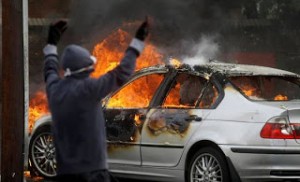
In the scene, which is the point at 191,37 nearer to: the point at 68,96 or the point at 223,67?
the point at 223,67

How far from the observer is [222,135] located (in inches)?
310

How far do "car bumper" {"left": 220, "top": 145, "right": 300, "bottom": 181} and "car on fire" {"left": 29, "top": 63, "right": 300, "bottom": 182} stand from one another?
1 cm

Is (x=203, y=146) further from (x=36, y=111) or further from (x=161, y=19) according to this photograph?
(x=161, y=19)

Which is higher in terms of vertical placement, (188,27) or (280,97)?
(188,27)

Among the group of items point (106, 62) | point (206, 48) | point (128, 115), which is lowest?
point (128, 115)

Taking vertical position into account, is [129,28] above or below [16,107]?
above

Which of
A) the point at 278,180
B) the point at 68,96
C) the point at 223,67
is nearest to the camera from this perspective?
the point at 68,96

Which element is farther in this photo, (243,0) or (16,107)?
(243,0)

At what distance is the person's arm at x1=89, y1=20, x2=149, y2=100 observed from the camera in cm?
502

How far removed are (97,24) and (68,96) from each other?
11783mm

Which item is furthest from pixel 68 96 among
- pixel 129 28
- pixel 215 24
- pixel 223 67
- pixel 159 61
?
pixel 215 24

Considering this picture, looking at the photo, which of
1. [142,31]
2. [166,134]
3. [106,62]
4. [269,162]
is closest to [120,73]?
[142,31]

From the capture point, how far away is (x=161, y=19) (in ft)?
58.5

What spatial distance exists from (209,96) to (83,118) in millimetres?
3461
